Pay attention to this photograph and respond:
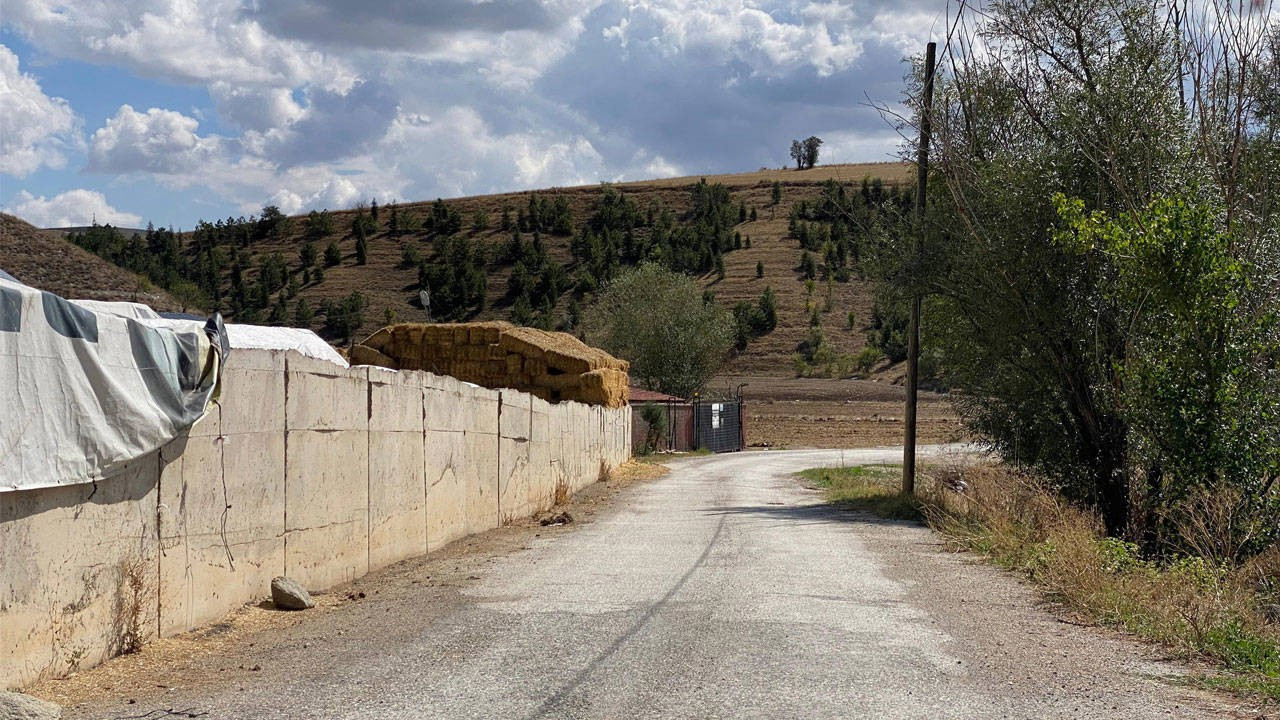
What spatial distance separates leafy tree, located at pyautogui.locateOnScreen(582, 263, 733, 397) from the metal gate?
7423mm

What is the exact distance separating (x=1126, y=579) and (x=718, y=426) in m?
43.5

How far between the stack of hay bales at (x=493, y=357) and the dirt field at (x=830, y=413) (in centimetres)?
2928

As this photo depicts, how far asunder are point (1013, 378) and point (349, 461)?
12854 mm

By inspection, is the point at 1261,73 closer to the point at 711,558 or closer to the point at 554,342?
the point at 711,558

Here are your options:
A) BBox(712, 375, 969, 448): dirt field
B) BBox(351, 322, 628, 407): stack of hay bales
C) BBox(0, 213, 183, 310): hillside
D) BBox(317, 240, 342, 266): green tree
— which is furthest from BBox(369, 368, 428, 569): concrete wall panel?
BBox(317, 240, 342, 266): green tree

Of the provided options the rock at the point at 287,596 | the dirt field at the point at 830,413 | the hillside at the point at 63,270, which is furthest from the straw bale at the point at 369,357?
the dirt field at the point at 830,413

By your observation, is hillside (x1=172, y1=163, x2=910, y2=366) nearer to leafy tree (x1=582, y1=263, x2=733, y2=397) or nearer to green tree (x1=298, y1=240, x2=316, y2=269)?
green tree (x1=298, y1=240, x2=316, y2=269)

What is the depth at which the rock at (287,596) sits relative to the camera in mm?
9469

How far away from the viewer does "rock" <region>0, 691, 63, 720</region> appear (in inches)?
220

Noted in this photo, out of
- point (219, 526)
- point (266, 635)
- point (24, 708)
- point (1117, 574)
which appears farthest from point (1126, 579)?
point (24, 708)

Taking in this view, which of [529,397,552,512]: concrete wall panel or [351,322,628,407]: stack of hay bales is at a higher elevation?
[351,322,628,407]: stack of hay bales

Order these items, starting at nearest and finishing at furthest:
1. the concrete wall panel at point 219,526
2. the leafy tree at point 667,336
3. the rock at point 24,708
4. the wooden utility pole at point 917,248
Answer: the rock at point 24,708 < the concrete wall panel at point 219,526 < the wooden utility pole at point 917,248 < the leafy tree at point 667,336

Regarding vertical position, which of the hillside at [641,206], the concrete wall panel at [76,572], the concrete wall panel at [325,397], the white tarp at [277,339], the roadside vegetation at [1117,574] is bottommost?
the roadside vegetation at [1117,574]

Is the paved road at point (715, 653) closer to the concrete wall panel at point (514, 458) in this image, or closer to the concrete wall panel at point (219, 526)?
the concrete wall panel at point (219, 526)
